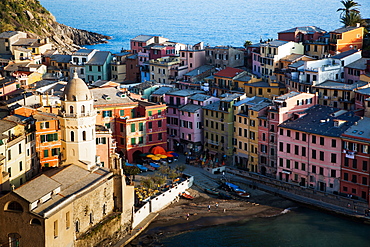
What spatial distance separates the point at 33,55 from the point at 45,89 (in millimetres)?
28737

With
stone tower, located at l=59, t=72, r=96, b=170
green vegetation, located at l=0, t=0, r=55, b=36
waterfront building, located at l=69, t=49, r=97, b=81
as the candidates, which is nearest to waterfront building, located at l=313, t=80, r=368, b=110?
stone tower, located at l=59, t=72, r=96, b=170

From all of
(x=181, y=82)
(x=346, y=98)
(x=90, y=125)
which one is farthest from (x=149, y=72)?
(x=90, y=125)

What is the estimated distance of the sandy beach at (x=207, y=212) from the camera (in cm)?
7275

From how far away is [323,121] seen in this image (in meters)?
79.9

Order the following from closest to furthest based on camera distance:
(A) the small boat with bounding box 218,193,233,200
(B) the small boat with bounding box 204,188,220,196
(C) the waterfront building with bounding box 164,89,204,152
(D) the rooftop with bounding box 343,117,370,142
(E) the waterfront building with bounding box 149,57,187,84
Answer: (D) the rooftop with bounding box 343,117,370,142, (A) the small boat with bounding box 218,193,233,200, (B) the small boat with bounding box 204,188,220,196, (C) the waterfront building with bounding box 164,89,204,152, (E) the waterfront building with bounding box 149,57,187,84

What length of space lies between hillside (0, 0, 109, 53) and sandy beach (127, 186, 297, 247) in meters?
85.3

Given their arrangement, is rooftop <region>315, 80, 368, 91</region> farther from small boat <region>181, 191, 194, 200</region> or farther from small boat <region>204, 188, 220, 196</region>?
small boat <region>181, 191, 194, 200</region>

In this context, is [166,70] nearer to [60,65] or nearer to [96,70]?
[96,70]

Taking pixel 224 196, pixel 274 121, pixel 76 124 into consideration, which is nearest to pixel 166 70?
pixel 274 121

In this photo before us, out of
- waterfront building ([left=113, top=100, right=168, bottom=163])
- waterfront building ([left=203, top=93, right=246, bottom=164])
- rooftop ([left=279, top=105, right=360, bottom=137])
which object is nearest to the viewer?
rooftop ([left=279, top=105, right=360, bottom=137])

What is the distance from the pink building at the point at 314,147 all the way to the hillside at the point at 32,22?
277 feet

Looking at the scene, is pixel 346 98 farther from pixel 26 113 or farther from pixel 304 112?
pixel 26 113

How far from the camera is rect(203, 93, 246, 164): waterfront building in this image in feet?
290

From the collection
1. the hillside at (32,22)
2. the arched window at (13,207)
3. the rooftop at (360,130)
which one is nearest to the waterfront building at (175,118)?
the rooftop at (360,130)
